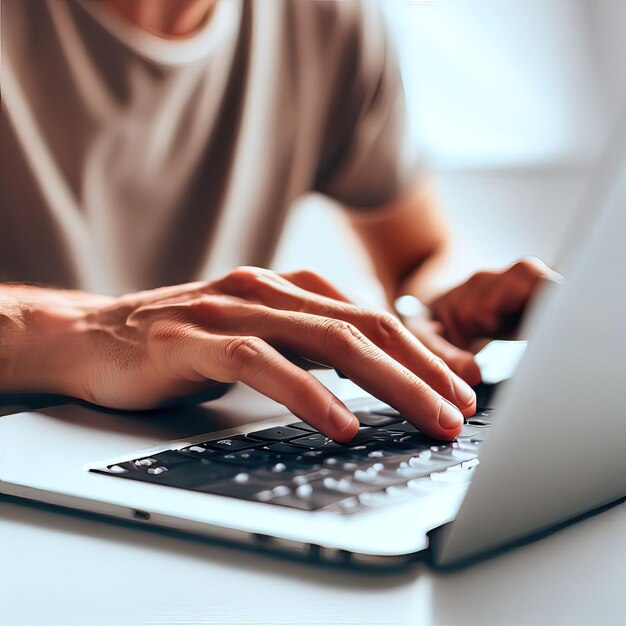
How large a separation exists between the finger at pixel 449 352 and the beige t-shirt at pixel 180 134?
30cm

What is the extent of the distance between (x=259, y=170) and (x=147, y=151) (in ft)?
0.58

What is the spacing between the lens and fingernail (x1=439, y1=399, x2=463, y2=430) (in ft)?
1.34

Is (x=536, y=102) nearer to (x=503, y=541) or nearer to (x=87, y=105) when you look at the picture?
(x=87, y=105)

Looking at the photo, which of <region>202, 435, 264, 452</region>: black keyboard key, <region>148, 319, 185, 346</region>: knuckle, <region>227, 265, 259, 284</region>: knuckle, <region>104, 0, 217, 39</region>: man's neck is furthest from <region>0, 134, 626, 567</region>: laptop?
<region>104, 0, 217, 39</region>: man's neck

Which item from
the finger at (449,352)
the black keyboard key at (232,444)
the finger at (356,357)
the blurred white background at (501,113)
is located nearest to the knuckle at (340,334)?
the finger at (356,357)

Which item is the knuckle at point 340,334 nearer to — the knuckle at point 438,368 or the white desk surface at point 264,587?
the knuckle at point 438,368

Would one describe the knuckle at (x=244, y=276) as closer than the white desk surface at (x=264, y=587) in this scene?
No

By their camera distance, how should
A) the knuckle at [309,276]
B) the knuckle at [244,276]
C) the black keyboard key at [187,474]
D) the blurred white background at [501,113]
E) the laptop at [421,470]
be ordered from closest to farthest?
the laptop at [421,470] → the black keyboard key at [187,474] → the knuckle at [244,276] → the knuckle at [309,276] → the blurred white background at [501,113]

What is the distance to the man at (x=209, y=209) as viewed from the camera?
0.51 m

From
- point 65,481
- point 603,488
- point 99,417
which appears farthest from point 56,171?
point 603,488

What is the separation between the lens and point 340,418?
0.40 metres

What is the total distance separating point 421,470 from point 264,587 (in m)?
0.12

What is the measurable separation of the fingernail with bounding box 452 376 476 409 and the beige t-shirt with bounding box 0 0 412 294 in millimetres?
428

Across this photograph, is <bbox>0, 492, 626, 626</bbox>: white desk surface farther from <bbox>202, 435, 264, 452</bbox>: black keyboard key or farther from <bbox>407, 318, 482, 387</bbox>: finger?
<bbox>407, 318, 482, 387</bbox>: finger
